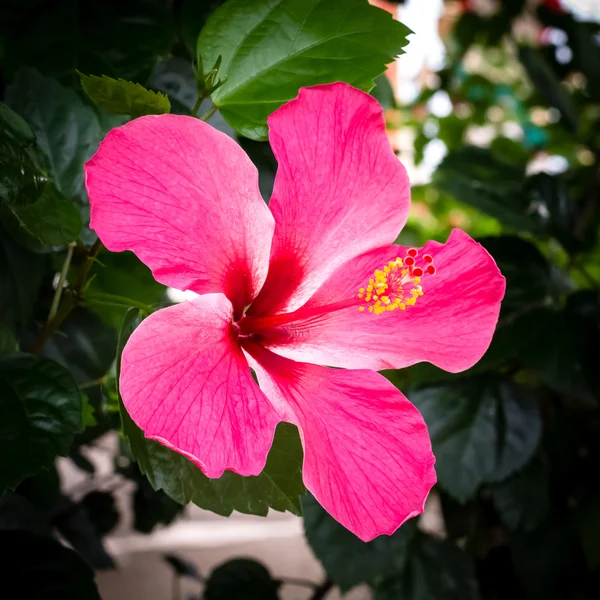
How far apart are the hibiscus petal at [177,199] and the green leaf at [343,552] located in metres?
0.46

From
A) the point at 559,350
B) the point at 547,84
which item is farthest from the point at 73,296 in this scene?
the point at 547,84

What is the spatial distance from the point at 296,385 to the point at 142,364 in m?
0.10

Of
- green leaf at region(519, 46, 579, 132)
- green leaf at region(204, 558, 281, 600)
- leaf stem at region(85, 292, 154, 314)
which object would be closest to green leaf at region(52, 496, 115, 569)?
green leaf at region(204, 558, 281, 600)

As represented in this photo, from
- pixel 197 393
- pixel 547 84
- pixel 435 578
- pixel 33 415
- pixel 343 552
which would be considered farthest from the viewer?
pixel 547 84

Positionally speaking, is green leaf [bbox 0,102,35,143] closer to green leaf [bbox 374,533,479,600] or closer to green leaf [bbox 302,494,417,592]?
green leaf [bbox 302,494,417,592]

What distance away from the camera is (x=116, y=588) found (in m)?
1.33

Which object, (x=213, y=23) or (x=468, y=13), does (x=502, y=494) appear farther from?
(x=468, y=13)

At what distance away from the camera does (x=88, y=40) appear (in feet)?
1.79

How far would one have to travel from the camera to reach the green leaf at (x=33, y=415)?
1.37 feet

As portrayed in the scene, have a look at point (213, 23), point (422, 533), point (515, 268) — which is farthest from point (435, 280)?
point (422, 533)

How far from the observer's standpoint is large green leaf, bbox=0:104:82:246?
15.4 inches

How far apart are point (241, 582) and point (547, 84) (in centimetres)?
95

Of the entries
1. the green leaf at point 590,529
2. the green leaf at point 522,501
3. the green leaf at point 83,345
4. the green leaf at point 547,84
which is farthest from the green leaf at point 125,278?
the green leaf at point 547,84

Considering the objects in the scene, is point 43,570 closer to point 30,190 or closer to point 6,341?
point 6,341
